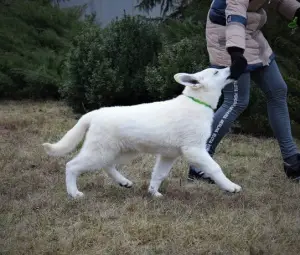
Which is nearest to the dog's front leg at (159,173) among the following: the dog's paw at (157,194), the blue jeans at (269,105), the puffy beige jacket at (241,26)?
the dog's paw at (157,194)

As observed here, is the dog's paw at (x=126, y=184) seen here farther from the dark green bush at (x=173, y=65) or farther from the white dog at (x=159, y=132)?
the dark green bush at (x=173, y=65)

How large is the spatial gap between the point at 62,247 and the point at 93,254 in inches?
8.5

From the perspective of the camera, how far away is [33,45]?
41.6 feet

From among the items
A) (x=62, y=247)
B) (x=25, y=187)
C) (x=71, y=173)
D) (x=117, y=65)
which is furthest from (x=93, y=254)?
(x=117, y=65)

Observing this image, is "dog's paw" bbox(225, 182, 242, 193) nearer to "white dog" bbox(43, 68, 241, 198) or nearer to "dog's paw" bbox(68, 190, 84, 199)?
"white dog" bbox(43, 68, 241, 198)

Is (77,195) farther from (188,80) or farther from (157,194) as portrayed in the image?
(188,80)

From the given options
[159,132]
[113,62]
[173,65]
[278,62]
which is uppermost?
[159,132]

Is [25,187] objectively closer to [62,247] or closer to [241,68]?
[62,247]

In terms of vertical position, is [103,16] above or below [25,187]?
below

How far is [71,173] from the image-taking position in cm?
455

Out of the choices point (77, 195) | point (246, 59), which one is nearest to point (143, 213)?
point (77, 195)

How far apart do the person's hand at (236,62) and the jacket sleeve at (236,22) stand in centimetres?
4

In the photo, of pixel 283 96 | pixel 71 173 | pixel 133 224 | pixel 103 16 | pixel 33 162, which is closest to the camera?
pixel 133 224

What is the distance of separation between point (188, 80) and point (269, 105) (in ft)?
4.01
